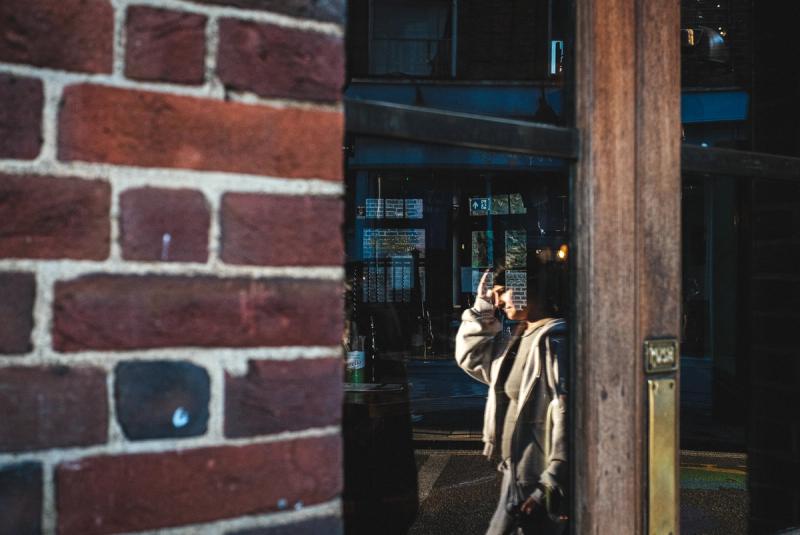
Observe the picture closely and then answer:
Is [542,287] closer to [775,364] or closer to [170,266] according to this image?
[775,364]

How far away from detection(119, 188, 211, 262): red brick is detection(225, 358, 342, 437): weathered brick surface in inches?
5.6

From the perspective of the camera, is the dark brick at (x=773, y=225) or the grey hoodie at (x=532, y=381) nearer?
the dark brick at (x=773, y=225)

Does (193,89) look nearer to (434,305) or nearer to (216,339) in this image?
(216,339)

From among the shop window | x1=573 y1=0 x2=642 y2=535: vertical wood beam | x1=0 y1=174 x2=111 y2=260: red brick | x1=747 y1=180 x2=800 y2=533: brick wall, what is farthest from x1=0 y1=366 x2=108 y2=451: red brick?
the shop window

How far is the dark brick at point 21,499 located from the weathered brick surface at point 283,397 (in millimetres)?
186

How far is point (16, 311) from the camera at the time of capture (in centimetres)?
69

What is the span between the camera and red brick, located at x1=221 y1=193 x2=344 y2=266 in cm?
78

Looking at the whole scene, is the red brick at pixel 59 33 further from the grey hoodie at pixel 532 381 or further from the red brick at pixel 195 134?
the grey hoodie at pixel 532 381

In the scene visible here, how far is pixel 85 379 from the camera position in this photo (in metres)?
0.71

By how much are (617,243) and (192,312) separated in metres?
0.75

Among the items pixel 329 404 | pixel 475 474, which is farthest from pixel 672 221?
pixel 475 474

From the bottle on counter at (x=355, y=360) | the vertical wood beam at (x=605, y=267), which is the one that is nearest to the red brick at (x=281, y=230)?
the vertical wood beam at (x=605, y=267)

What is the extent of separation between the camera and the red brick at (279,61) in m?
0.78

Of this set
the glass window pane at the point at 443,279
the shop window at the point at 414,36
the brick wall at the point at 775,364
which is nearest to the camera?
the brick wall at the point at 775,364
